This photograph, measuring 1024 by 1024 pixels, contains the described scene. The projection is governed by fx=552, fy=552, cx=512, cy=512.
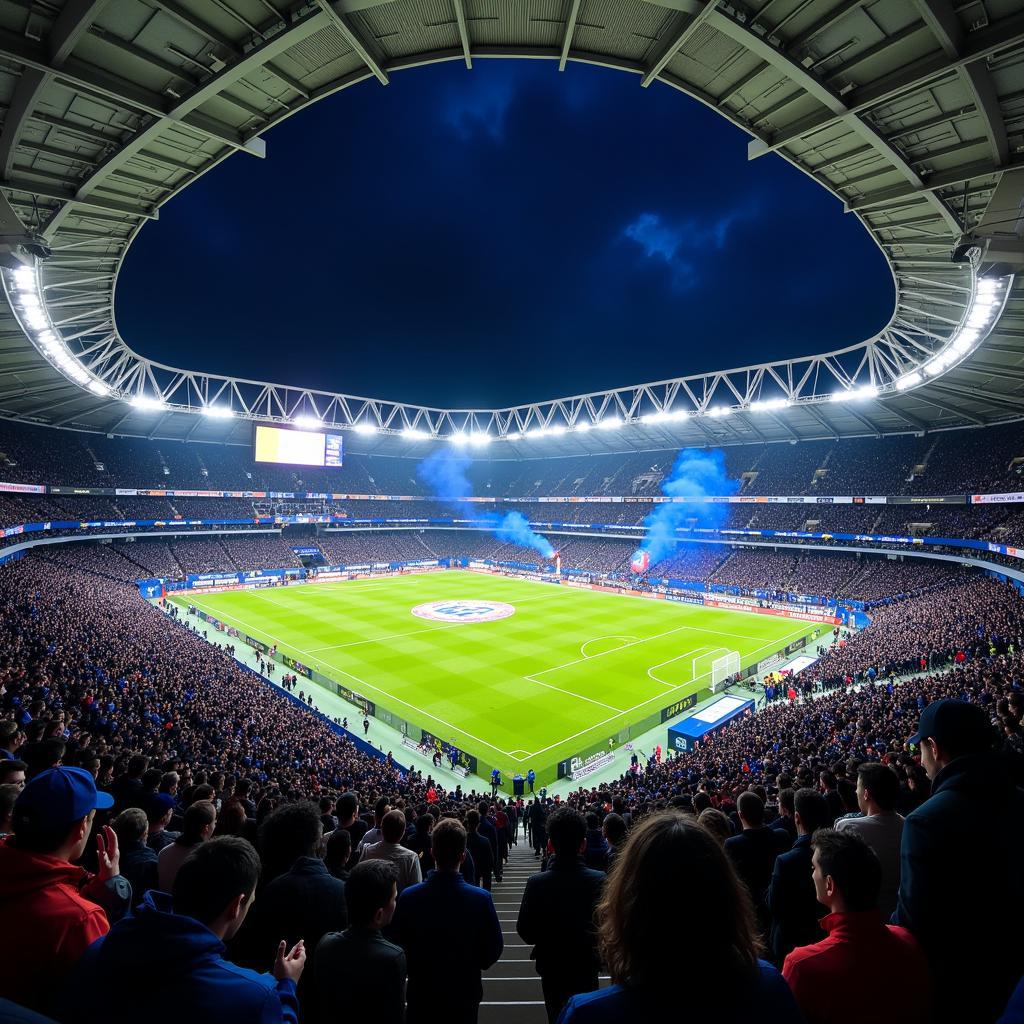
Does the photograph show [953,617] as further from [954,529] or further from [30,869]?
[30,869]

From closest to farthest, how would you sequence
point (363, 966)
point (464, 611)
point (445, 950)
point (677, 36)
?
point (363, 966) < point (445, 950) < point (677, 36) < point (464, 611)

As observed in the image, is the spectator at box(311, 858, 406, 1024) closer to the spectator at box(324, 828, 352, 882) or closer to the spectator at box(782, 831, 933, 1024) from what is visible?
the spectator at box(782, 831, 933, 1024)

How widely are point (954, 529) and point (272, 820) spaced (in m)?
51.3

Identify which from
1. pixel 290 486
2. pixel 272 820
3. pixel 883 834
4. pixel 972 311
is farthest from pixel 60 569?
pixel 972 311

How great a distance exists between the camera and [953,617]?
28.1 meters

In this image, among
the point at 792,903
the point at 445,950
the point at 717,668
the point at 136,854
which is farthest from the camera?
the point at 717,668

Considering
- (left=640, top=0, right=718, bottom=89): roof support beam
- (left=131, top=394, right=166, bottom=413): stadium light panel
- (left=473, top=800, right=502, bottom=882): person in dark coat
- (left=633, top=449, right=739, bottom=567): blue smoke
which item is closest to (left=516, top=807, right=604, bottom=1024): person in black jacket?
(left=473, top=800, right=502, bottom=882): person in dark coat

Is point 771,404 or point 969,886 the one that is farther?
point 771,404

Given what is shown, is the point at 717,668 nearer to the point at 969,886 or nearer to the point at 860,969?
the point at 969,886

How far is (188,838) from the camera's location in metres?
4.55

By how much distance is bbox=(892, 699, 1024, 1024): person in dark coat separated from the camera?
273cm

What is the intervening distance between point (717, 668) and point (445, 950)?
2883cm

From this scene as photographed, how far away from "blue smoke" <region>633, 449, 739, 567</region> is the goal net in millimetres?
29556

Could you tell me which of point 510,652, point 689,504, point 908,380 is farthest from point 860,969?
point 689,504
